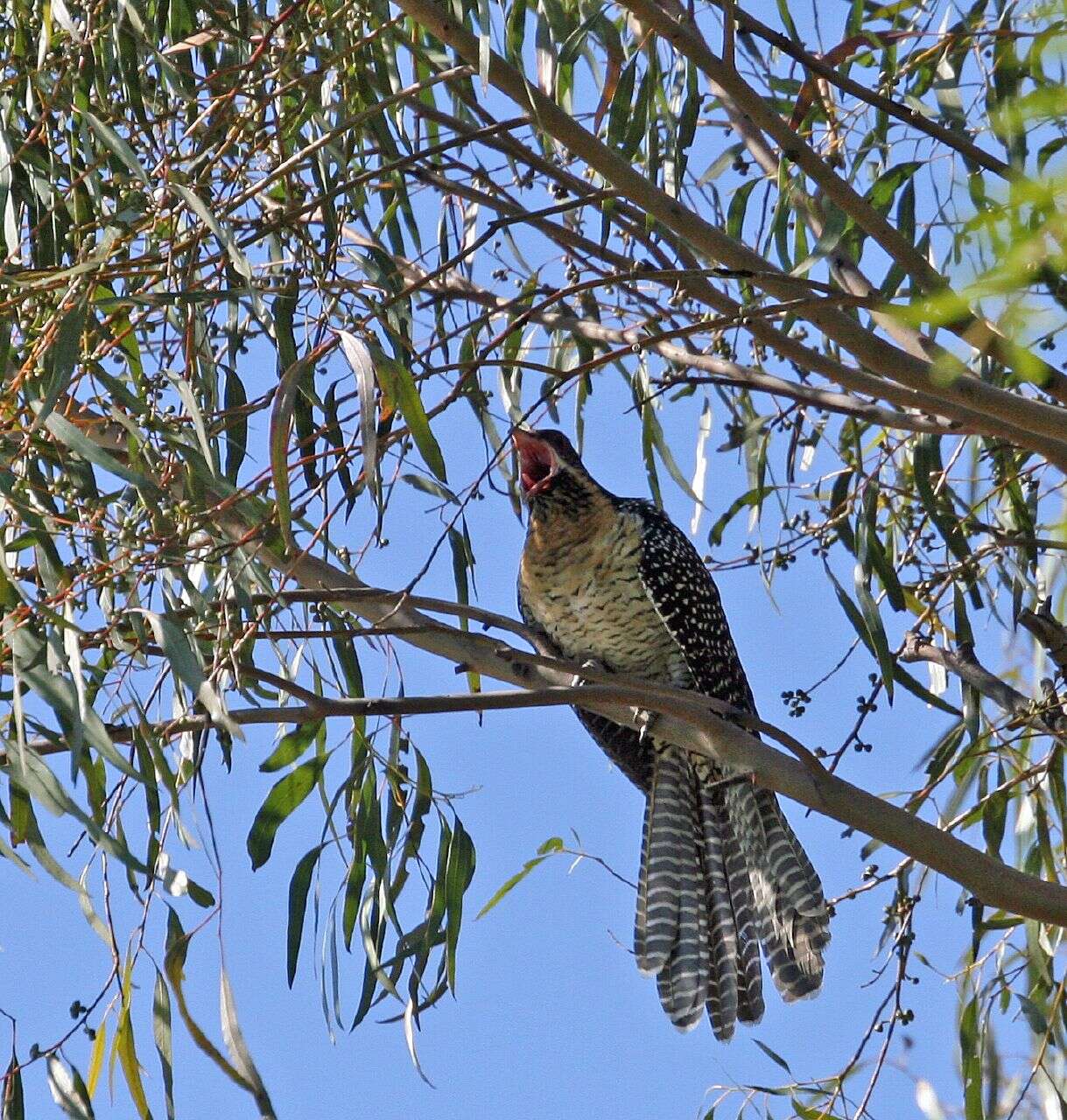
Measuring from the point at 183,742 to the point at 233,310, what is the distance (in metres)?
0.86

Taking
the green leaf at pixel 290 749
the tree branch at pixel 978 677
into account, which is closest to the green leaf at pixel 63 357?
the green leaf at pixel 290 749

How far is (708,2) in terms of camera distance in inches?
123

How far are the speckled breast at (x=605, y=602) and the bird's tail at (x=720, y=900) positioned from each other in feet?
0.84

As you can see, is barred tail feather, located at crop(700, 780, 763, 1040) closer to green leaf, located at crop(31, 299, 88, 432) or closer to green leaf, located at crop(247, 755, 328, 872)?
green leaf, located at crop(247, 755, 328, 872)

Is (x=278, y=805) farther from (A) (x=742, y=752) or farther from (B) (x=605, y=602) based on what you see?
(B) (x=605, y=602)

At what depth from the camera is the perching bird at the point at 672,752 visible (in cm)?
379

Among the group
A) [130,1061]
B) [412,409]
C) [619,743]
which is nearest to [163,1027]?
[130,1061]

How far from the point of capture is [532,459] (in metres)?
4.46

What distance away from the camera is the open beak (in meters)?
4.39

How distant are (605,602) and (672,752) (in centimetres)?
43

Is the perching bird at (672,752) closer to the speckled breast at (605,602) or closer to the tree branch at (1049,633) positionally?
the speckled breast at (605,602)

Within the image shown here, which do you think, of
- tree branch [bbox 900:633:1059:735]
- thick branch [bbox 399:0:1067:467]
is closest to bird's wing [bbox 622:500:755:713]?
tree branch [bbox 900:633:1059:735]

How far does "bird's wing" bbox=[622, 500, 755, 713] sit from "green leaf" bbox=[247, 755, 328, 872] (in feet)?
4.65

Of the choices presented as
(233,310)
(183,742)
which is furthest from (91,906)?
(233,310)
